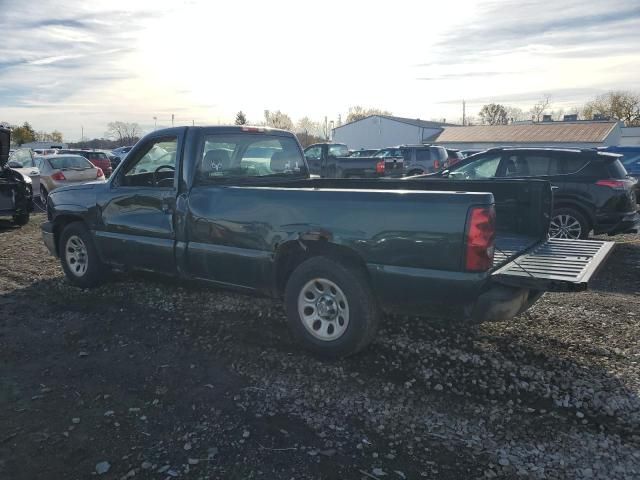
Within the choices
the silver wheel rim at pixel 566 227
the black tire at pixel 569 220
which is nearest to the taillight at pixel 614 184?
the black tire at pixel 569 220

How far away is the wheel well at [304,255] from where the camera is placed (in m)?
4.05

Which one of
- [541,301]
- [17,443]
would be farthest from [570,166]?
[17,443]

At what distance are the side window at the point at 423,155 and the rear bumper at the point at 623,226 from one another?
14997 mm

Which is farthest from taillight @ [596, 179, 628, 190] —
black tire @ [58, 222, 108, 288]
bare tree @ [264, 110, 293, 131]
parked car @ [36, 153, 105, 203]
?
bare tree @ [264, 110, 293, 131]

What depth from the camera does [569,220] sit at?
8.40m

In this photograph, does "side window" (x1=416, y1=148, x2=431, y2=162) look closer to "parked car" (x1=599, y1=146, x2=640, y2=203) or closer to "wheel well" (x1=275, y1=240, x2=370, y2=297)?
"parked car" (x1=599, y1=146, x2=640, y2=203)

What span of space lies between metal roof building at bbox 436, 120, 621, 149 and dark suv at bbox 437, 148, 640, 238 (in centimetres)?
3856

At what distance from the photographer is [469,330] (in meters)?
4.69

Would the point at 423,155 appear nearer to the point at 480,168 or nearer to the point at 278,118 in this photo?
the point at 480,168

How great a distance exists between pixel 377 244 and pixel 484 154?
6332 mm

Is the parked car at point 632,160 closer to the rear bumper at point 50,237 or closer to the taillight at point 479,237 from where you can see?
the taillight at point 479,237

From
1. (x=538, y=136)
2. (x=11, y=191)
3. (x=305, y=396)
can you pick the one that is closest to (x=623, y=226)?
(x=305, y=396)

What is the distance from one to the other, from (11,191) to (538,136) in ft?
155

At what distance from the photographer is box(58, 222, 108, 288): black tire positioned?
614 cm
